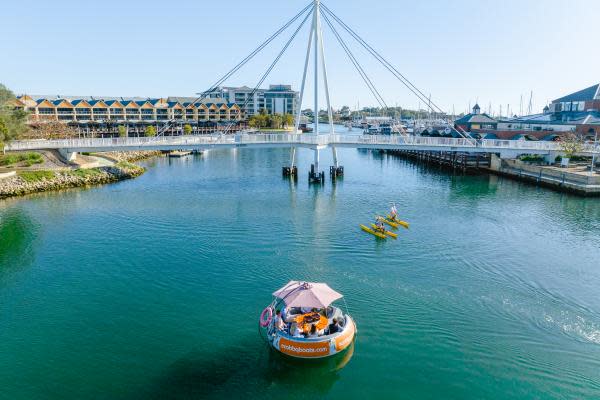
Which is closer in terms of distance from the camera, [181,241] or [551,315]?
[551,315]

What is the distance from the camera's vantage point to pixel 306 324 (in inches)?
683

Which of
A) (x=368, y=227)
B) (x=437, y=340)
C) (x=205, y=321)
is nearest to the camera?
(x=437, y=340)

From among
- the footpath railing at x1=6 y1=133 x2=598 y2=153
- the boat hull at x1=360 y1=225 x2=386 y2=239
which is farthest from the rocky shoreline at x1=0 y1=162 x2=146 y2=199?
the boat hull at x1=360 y1=225 x2=386 y2=239

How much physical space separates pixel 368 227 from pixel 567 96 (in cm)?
7371

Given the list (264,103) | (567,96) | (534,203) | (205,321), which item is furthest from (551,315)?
(264,103)

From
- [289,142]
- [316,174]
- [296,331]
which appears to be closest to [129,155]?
[289,142]

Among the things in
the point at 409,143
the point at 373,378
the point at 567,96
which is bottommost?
the point at 373,378

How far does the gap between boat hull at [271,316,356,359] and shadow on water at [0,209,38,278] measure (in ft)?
60.2

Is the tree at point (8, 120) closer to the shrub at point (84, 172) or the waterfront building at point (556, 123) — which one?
the shrub at point (84, 172)

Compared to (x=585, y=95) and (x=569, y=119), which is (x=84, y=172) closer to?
(x=569, y=119)

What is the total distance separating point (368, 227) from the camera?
33.6m

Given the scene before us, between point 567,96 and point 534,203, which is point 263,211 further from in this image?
point 567,96

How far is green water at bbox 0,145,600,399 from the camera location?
15.6 metres

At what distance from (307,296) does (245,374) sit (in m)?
3.77
